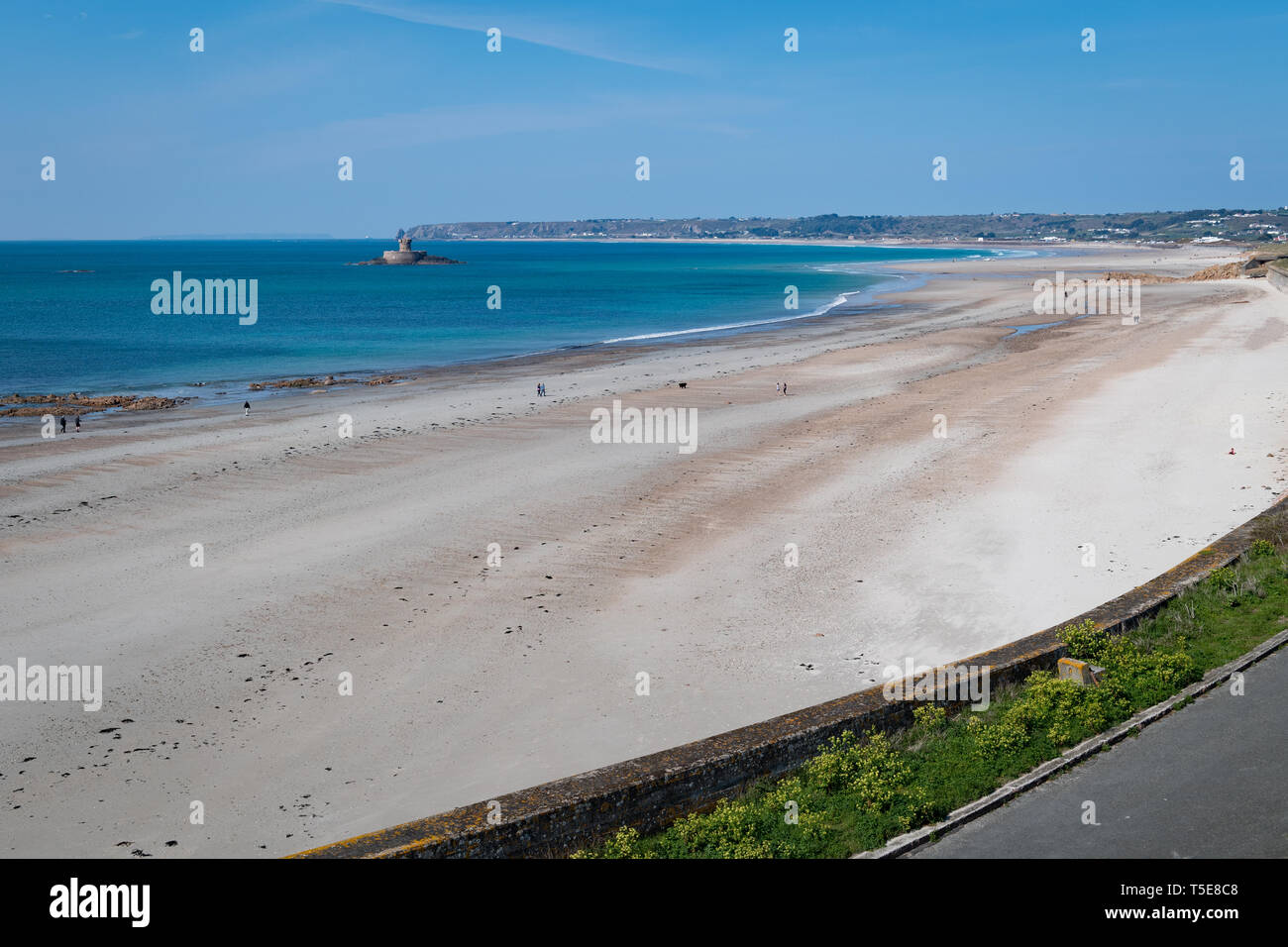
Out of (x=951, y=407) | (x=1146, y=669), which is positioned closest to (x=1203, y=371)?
(x=951, y=407)

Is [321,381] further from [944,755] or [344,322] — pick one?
[944,755]

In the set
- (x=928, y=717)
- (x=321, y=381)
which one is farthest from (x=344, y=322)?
(x=928, y=717)

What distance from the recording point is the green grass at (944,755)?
7.39 meters

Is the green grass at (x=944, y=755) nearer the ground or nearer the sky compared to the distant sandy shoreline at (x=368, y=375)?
nearer the ground

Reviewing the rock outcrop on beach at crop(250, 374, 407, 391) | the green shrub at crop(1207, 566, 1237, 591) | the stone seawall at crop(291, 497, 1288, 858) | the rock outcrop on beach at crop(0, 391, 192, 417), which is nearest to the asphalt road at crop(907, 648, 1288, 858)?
the stone seawall at crop(291, 497, 1288, 858)

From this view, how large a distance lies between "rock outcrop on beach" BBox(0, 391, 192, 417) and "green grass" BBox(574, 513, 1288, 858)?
35.4 metres

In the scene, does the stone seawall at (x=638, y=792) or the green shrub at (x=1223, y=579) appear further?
the green shrub at (x=1223, y=579)

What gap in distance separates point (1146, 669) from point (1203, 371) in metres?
29.5

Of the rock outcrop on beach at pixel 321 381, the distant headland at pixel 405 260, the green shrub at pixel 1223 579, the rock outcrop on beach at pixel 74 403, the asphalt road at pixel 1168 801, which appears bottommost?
the asphalt road at pixel 1168 801

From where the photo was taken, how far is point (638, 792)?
7.69 meters

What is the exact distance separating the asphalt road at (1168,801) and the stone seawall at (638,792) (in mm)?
1631

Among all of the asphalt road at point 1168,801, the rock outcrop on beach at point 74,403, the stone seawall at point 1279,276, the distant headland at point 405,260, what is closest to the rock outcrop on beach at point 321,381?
the rock outcrop on beach at point 74,403

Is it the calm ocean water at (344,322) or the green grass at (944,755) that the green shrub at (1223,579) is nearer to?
the green grass at (944,755)

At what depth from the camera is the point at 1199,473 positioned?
21.2 metres
